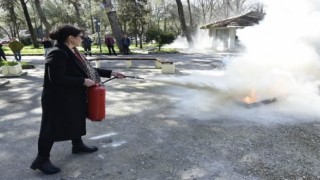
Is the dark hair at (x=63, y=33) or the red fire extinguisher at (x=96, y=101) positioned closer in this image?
the dark hair at (x=63, y=33)

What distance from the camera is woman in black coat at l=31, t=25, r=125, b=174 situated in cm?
364

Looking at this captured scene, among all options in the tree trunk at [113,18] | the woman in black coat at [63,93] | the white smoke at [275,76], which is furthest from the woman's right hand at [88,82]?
the tree trunk at [113,18]

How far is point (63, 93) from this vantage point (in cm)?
377

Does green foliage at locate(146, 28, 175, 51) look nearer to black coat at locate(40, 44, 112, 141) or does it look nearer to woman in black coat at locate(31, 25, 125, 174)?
woman in black coat at locate(31, 25, 125, 174)

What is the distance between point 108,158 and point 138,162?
442 mm

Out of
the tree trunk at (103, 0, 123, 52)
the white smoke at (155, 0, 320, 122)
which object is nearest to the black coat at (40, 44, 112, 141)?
the white smoke at (155, 0, 320, 122)

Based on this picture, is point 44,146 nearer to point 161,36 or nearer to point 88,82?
point 88,82

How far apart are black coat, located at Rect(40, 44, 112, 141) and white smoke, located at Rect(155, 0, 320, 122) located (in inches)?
122

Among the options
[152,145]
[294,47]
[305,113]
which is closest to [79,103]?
[152,145]

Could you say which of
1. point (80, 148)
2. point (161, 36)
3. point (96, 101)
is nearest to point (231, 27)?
point (161, 36)

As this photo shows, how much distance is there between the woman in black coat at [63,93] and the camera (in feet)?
A: 11.9

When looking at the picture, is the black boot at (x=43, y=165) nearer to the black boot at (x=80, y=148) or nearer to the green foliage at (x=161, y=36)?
the black boot at (x=80, y=148)

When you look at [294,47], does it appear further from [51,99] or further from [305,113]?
[51,99]

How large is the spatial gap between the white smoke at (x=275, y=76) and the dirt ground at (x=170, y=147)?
1.11 ft
